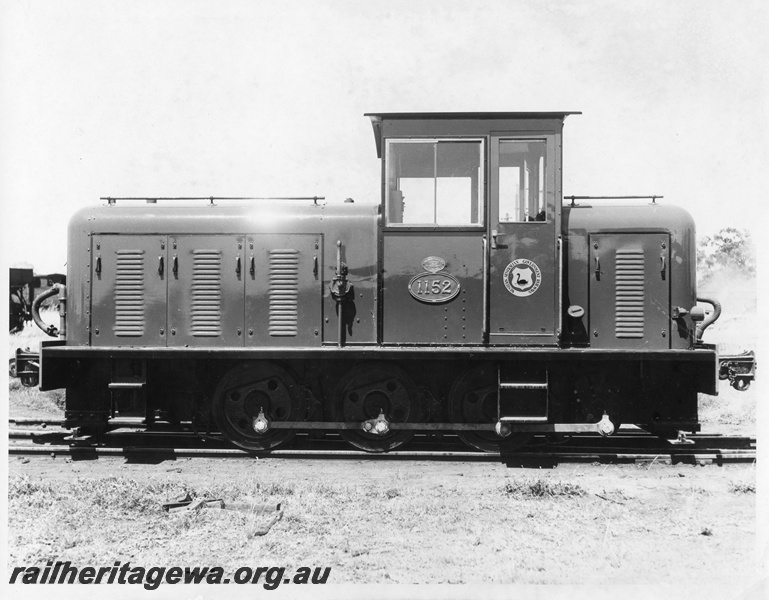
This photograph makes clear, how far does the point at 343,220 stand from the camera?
754 cm

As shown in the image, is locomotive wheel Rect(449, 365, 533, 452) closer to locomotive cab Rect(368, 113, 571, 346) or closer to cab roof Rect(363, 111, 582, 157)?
locomotive cab Rect(368, 113, 571, 346)

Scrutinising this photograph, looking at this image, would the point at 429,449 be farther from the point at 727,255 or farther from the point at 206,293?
the point at 727,255

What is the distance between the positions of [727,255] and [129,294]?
11353mm

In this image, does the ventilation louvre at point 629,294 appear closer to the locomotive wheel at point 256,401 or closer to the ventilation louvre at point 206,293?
the locomotive wheel at point 256,401

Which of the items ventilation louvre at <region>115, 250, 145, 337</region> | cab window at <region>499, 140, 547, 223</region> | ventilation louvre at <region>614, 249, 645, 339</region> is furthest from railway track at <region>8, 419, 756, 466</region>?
cab window at <region>499, 140, 547, 223</region>

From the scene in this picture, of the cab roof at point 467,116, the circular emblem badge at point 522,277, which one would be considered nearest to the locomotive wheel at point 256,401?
the circular emblem badge at point 522,277

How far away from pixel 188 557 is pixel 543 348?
4152 millimetres

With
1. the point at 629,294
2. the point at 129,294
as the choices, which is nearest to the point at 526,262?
the point at 629,294

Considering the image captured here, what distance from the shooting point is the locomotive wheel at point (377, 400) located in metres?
7.35

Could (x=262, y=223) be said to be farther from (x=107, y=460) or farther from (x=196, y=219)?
(x=107, y=460)

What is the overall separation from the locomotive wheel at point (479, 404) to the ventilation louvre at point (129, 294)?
385 cm

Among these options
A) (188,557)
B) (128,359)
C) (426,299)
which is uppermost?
(426,299)

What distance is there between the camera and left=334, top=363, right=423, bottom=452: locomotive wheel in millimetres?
7348

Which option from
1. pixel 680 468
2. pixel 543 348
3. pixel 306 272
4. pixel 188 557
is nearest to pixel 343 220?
pixel 306 272
